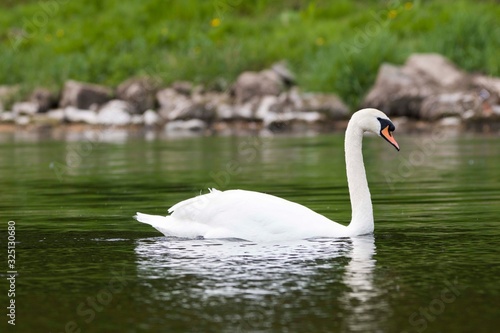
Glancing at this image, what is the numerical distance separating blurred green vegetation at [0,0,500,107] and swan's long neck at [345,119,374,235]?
22.0 meters

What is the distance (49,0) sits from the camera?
161ft

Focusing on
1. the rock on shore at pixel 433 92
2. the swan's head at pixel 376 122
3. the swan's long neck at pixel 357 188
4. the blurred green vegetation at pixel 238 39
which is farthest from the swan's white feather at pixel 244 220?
the blurred green vegetation at pixel 238 39

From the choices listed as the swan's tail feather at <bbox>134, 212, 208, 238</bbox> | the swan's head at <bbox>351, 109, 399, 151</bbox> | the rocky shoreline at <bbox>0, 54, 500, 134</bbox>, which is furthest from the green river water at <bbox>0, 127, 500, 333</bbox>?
the rocky shoreline at <bbox>0, 54, 500, 134</bbox>

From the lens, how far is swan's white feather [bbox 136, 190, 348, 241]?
33.1ft

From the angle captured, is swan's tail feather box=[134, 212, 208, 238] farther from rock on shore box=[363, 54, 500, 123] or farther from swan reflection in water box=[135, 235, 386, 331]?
rock on shore box=[363, 54, 500, 123]

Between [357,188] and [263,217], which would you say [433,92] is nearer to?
[357,188]

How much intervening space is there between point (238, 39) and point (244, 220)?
98.5 feet

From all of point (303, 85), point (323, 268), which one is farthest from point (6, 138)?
point (323, 268)

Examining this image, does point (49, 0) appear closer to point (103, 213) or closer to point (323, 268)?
point (103, 213)

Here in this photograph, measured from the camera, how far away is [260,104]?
112 ft

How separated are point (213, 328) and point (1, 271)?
2.74m

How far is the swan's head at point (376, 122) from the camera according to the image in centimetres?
1071

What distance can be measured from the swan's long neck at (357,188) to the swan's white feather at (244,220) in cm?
15

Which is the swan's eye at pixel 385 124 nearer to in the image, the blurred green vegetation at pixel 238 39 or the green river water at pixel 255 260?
the green river water at pixel 255 260
